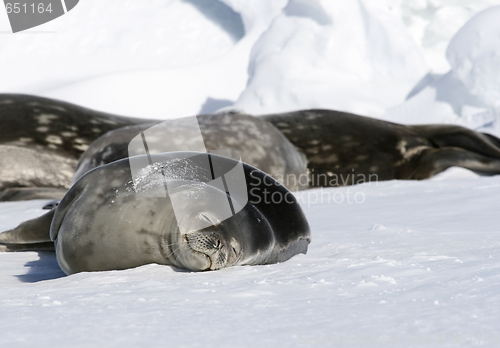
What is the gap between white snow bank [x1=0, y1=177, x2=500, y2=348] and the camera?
0.80 m

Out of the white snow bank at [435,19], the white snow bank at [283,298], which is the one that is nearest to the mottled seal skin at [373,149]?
the white snow bank at [283,298]

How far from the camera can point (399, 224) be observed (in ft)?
7.32

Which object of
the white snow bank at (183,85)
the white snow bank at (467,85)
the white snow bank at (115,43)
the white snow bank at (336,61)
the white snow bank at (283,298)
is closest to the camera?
the white snow bank at (283,298)

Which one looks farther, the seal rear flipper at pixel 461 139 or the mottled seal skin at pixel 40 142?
the seal rear flipper at pixel 461 139

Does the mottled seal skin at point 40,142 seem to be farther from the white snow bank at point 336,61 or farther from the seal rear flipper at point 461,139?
the white snow bank at point 336,61

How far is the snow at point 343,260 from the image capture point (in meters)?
0.83

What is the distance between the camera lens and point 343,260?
1.47m

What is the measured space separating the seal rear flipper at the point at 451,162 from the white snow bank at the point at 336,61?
533 cm

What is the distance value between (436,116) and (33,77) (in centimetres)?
946

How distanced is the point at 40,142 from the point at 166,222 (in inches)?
121

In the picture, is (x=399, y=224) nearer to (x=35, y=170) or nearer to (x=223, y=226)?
(x=223, y=226)

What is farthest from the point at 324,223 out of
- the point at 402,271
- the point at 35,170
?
the point at 35,170

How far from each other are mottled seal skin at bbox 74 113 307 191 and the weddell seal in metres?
1.49

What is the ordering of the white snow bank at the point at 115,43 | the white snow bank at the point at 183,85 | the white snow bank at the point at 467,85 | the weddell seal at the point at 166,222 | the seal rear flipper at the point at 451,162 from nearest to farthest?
the weddell seal at the point at 166,222, the seal rear flipper at the point at 451,162, the white snow bank at the point at 467,85, the white snow bank at the point at 183,85, the white snow bank at the point at 115,43
